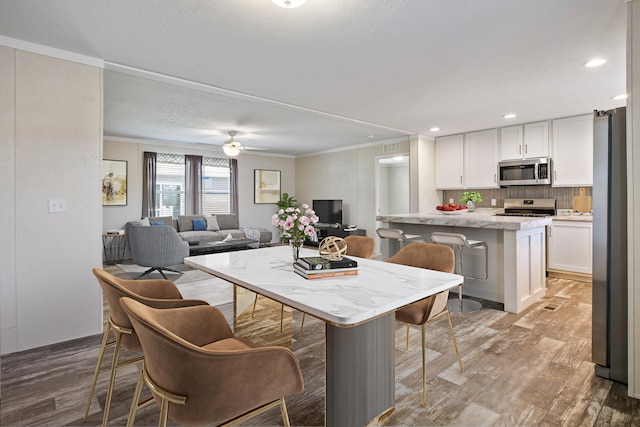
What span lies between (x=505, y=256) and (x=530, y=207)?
267cm

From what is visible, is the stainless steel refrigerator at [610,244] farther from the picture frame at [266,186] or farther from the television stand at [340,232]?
the picture frame at [266,186]

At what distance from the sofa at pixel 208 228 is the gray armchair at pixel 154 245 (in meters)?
1.89

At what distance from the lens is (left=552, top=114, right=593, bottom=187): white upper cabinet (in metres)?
4.95

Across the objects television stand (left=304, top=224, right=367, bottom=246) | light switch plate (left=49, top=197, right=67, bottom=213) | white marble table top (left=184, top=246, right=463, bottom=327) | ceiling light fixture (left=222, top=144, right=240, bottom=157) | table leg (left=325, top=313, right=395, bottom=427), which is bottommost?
table leg (left=325, top=313, right=395, bottom=427)

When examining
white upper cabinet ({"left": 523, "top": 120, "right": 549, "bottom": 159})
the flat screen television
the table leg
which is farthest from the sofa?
the table leg

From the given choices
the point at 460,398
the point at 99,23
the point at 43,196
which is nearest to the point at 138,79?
the point at 99,23

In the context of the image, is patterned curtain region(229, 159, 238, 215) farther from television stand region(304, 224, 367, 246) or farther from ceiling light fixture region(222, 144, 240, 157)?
ceiling light fixture region(222, 144, 240, 157)

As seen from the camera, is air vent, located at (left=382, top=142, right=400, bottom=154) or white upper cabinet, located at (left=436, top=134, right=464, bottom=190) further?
air vent, located at (left=382, top=142, right=400, bottom=154)

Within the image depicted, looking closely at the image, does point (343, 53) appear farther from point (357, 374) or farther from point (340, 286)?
point (357, 374)

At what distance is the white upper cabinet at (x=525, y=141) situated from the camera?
5352 mm

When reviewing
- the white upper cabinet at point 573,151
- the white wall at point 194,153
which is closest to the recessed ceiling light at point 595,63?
the white upper cabinet at point 573,151

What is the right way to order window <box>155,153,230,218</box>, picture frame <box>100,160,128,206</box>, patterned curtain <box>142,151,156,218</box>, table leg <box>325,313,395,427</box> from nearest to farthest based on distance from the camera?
table leg <box>325,313,395,427</box>
picture frame <box>100,160,128,206</box>
patterned curtain <box>142,151,156,218</box>
window <box>155,153,230,218</box>

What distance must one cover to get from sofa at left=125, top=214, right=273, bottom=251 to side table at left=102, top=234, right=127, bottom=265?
0.28 metres

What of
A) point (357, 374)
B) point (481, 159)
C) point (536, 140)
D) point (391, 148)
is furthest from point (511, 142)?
point (357, 374)
